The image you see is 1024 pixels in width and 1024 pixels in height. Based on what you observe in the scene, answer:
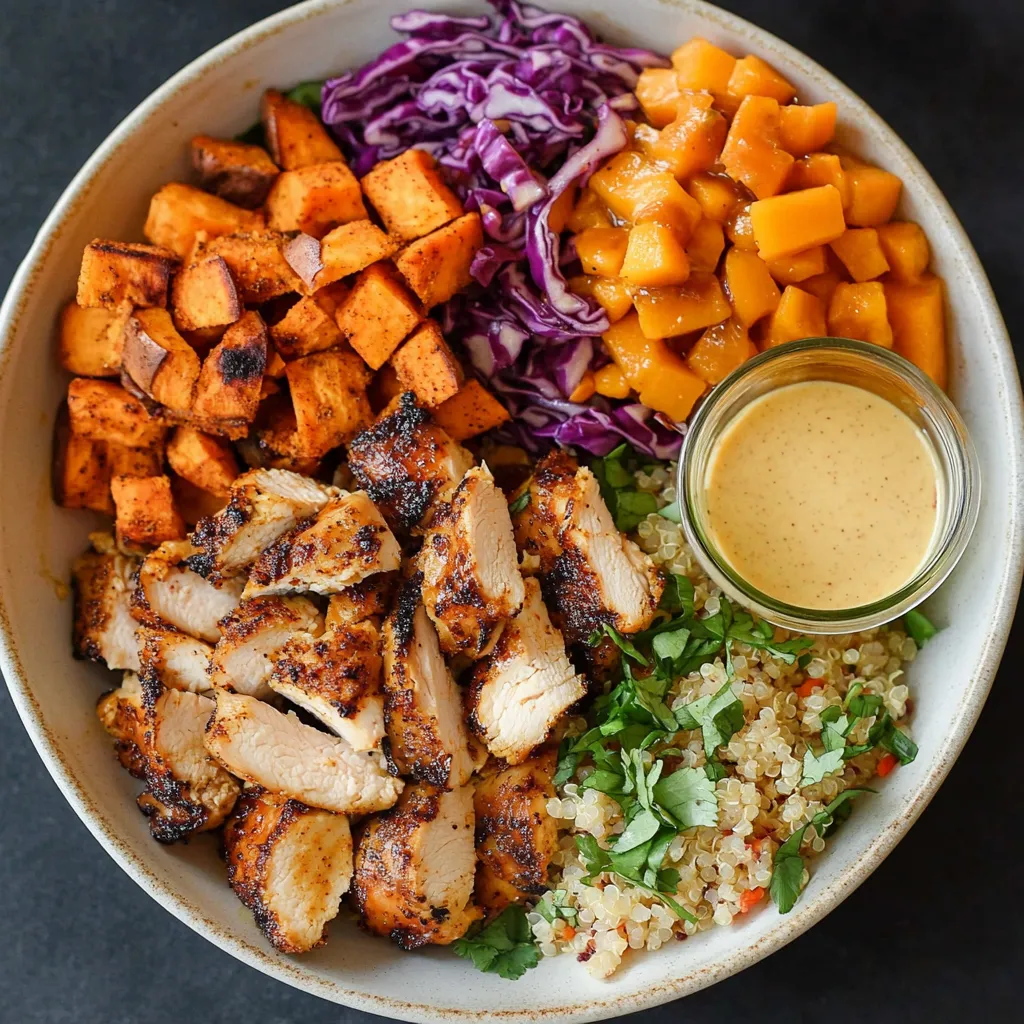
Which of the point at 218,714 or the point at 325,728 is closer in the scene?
the point at 218,714

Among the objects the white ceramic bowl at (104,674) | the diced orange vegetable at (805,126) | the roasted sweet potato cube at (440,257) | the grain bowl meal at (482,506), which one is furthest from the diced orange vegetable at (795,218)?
the roasted sweet potato cube at (440,257)

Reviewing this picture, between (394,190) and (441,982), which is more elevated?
(394,190)

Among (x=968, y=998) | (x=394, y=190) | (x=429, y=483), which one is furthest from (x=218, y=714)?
(x=968, y=998)

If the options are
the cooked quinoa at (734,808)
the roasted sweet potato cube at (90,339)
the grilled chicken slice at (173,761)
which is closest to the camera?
the cooked quinoa at (734,808)

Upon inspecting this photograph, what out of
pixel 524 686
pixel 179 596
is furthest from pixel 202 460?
pixel 524 686

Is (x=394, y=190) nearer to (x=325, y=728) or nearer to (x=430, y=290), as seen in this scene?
(x=430, y=290)

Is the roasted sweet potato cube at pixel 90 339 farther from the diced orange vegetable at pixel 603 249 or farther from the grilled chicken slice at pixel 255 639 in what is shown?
the diced orange vegetable at pixel 603 249

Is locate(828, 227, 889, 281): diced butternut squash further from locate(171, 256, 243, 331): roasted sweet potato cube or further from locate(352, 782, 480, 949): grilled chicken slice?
locate(352, 782, 480, 949): grilled chicken slice

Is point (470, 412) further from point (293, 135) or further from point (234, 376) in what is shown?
point (293, 135)
